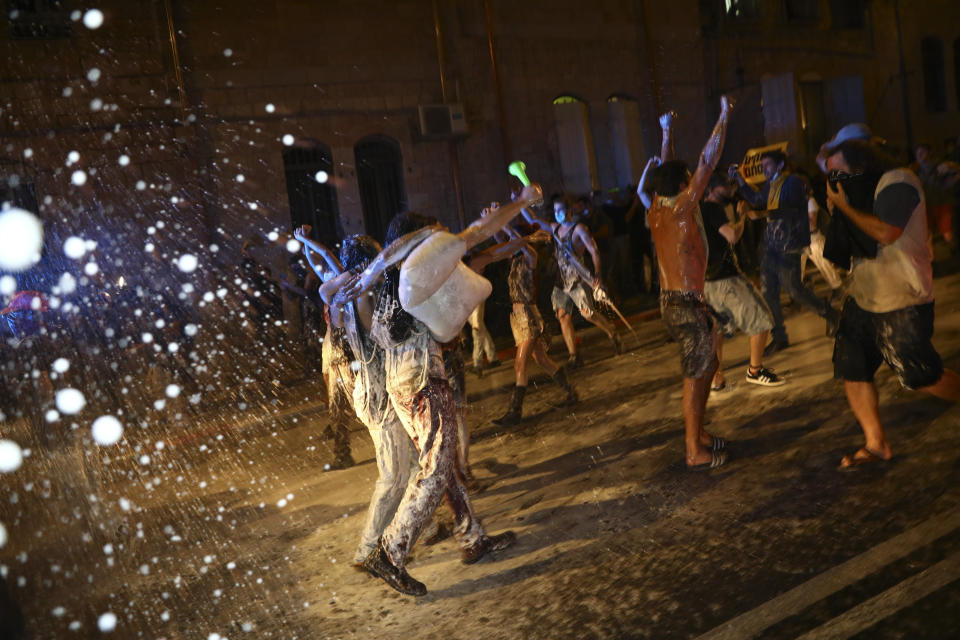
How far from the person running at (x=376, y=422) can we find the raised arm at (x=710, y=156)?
1937 mm

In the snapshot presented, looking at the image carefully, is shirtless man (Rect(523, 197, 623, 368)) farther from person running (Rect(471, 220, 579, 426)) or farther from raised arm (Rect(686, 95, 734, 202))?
raised arm (Rect(686, 95, 734, 202))

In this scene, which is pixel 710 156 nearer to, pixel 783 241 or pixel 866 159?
pixel 866 159

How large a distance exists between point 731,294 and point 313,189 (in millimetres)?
9707

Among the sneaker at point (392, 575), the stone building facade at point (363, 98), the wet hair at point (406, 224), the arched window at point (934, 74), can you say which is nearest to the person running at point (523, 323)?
the wet hair at point (406, 224)

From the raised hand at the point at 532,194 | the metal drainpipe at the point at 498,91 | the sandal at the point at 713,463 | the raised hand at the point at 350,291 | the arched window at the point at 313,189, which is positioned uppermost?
the metal drainpipe at the point at 498,91

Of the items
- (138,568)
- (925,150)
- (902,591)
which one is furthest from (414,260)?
(925,150)

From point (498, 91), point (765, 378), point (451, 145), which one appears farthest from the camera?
point (498, 91)

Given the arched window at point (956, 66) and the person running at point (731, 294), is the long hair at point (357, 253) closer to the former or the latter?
the person running at point (731, 294)

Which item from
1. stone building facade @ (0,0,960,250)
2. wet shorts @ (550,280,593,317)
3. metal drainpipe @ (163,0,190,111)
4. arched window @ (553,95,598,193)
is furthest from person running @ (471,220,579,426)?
arched window @ (553,95,598,193)

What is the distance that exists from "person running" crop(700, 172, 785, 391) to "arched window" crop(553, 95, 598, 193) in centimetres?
1057

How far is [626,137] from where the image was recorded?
17.9 metres

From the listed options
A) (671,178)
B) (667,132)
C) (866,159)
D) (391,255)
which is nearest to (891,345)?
(866,159)

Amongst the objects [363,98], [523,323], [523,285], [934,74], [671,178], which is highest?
[934,74]

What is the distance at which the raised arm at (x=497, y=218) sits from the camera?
12.2 feet
